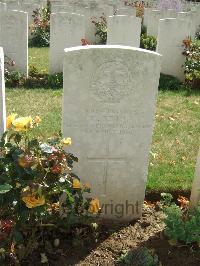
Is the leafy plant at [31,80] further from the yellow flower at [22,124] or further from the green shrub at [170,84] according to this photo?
the yellow flower at [22,124]

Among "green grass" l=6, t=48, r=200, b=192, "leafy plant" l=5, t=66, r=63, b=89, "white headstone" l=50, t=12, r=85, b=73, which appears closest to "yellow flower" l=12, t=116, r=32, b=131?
"green grass" l=6, t=48, r=200, b=192

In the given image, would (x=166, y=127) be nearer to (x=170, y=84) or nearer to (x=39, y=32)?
(x=170, y=84)

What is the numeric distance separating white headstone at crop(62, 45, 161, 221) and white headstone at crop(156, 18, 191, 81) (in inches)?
225

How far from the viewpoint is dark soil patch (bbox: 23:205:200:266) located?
11.9 feet

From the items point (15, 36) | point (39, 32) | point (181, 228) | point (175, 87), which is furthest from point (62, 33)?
point (181, 228)

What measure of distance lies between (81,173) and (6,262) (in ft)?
3.58

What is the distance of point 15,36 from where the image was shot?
8969 mm

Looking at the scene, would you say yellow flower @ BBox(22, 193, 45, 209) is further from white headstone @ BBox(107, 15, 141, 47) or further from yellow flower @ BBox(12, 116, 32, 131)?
white headstone @ BBox(107, 15, 141, 47)

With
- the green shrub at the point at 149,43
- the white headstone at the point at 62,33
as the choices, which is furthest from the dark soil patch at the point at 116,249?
the green shrub at the point at 149,43

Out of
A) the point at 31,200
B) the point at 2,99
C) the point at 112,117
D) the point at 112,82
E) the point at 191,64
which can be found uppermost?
the point at 112,82

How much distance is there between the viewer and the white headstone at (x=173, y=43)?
908 cm

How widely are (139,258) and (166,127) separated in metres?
3.41

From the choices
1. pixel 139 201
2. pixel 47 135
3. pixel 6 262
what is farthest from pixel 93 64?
pixel 47 135

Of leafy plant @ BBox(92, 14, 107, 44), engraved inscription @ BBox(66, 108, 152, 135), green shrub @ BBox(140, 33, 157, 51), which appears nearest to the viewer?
engraved inscription @ BBox(66, 108, 152, 135)
